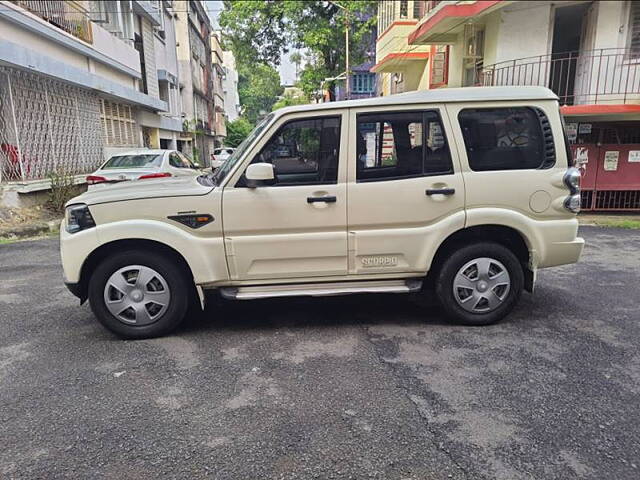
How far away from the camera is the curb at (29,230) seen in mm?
9266

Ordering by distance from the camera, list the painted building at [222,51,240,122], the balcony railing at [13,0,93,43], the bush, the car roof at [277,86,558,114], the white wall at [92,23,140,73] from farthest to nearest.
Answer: the painted building at [222,51,240,122] < the white wall at [92,23,140,73] < the balcony railing at [13,0,93,43] < the bush < the car roof at [277,86,558,114]

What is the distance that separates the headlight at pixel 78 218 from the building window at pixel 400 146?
2.37 meters

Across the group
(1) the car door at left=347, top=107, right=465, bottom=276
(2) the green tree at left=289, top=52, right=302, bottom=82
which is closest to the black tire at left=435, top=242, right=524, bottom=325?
(1) the car door at left=347, top=107, right=465, bottom=276

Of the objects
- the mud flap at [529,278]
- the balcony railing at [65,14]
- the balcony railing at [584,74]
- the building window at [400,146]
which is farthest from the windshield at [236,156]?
the balcony railing at [65,14]

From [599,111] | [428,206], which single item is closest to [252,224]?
[428,206]

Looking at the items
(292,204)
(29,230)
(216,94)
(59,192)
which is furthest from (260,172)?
(216,94)

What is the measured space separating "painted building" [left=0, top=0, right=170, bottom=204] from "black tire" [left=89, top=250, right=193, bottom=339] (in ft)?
26.1

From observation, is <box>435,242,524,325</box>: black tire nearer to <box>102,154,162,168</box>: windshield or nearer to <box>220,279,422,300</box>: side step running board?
<box>220,279,422,300</box>: side step running board

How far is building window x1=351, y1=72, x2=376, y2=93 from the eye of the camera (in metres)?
36.1

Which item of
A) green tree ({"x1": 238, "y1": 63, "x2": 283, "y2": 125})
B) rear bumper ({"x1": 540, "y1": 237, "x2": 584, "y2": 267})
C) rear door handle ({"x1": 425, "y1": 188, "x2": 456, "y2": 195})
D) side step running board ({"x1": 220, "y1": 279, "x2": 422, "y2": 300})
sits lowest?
side step running board ({"x1": 220, "y1": 279, "x2": 422, "y2": 300})

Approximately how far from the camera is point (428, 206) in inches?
162

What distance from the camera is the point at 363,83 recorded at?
36469 mm

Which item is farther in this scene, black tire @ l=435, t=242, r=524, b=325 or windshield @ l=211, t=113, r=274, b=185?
black tire @ l=435, t=242, r=524, b=325

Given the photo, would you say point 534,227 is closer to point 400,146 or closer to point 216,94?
point 400,146
